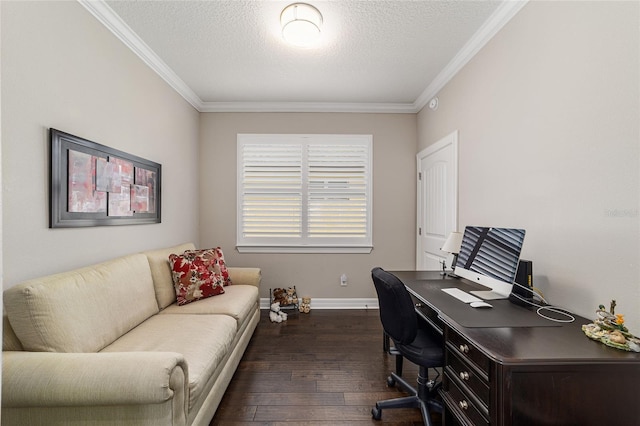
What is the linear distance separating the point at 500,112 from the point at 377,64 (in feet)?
4.05

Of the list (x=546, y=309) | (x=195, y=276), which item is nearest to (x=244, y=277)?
(x=195, y=276)

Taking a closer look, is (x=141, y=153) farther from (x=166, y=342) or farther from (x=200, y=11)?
(x=166, y=342)

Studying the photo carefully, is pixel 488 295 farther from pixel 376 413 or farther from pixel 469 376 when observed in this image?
pixel 376 413

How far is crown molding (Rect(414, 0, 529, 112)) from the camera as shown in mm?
1929

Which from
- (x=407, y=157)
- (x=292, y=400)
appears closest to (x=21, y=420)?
(x=292, y=400)

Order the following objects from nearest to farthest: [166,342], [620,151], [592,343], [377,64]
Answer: [592,343]
[620,151]
[166,342]
[377,64]

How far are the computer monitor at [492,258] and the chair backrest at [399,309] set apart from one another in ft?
1.67

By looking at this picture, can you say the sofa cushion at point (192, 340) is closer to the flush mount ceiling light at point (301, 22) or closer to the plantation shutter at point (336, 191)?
the plantation shutter at point (336, 191)

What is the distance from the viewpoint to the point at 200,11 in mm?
2021

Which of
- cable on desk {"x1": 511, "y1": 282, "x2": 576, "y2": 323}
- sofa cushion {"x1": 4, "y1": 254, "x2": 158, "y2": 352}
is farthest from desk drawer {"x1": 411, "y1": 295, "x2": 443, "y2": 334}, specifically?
sofa cushion {"x1": 4, "y1": 254, "x2": 158, "y2": 352}

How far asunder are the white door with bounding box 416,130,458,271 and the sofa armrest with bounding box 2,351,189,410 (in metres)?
2.62

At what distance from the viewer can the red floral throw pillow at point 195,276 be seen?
2.44 meters

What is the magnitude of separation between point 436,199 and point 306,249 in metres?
1.75

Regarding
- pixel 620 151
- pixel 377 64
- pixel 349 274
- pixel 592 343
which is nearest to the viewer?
pixel 592 343
